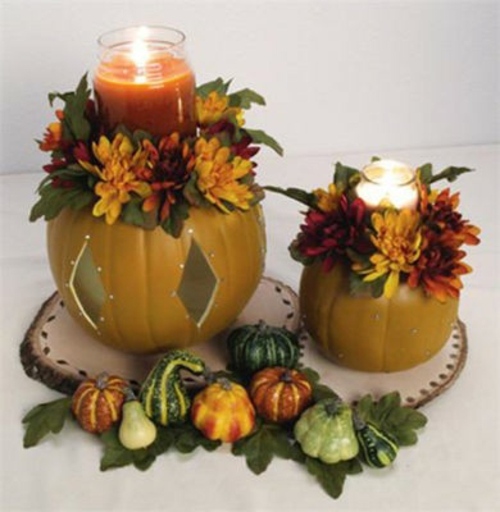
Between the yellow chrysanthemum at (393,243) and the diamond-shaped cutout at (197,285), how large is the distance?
0.60 ft

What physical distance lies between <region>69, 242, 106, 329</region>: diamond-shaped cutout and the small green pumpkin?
169 millimetres

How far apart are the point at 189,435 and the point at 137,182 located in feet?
0.94

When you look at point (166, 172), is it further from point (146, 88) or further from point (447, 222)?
point (447, 222)

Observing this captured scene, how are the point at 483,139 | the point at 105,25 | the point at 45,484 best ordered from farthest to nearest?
the point at 483,139 → the point at 105,25 → the point at 45,484

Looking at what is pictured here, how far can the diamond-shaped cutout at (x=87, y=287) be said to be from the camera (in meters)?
0.96

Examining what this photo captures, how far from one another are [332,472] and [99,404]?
0.87ft

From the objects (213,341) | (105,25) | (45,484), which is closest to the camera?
(45,484)

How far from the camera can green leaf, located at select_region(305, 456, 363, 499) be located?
88cm

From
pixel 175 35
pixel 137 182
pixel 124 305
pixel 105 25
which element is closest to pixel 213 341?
pixel 124 305

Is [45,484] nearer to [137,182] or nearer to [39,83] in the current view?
[137,182]

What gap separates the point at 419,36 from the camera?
157cm

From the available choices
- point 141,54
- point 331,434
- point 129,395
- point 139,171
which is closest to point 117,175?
point 139,171

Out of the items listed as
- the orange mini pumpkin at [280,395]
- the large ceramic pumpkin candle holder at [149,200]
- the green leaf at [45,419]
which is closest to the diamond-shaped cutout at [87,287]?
the large ceramic pumpkin candle holder at [149,200]

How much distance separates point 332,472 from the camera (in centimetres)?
89
